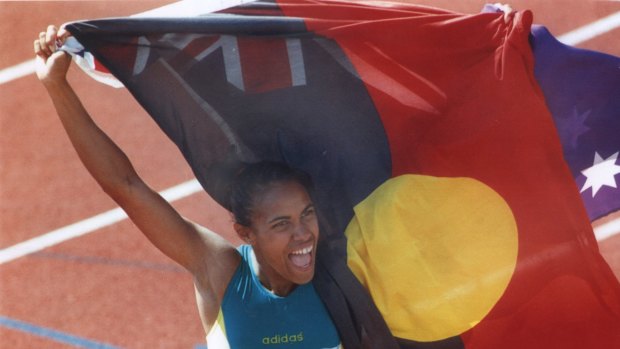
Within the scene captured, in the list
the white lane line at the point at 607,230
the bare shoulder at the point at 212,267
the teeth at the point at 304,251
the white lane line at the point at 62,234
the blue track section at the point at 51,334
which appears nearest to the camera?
the teeth at the point at 304,251

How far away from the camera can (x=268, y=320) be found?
462cm

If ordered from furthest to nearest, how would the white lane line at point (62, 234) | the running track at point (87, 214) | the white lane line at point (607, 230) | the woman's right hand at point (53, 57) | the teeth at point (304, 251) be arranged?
the white lane line at point (62, 234), the white lane line at point (607, 230), the running track at point (87, 214), the teeth at point (304, 251), the woman's right hand at point (53, 57)

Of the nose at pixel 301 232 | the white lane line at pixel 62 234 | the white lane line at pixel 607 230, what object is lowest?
the white lane line at pixel 607 230

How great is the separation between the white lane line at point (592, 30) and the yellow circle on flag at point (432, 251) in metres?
3.74

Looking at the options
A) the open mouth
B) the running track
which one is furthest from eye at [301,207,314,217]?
the running track

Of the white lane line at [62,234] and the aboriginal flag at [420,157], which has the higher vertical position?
the aboriginal flag at [420,157]

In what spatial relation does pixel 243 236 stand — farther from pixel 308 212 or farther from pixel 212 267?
pixel 308 212

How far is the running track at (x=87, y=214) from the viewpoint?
22.4ft

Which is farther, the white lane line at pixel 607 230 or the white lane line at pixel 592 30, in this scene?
the white lane line at pixel 592 30

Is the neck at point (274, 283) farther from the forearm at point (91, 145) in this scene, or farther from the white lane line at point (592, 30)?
the white lane line at point (592, 30)

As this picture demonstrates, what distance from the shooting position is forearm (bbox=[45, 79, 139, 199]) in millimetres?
4473

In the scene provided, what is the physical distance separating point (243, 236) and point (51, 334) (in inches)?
101

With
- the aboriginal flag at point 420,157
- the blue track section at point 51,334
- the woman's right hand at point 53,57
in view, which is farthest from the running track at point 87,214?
the woman's right hand at point 53,57

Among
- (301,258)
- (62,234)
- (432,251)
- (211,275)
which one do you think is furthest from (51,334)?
(432,251)
